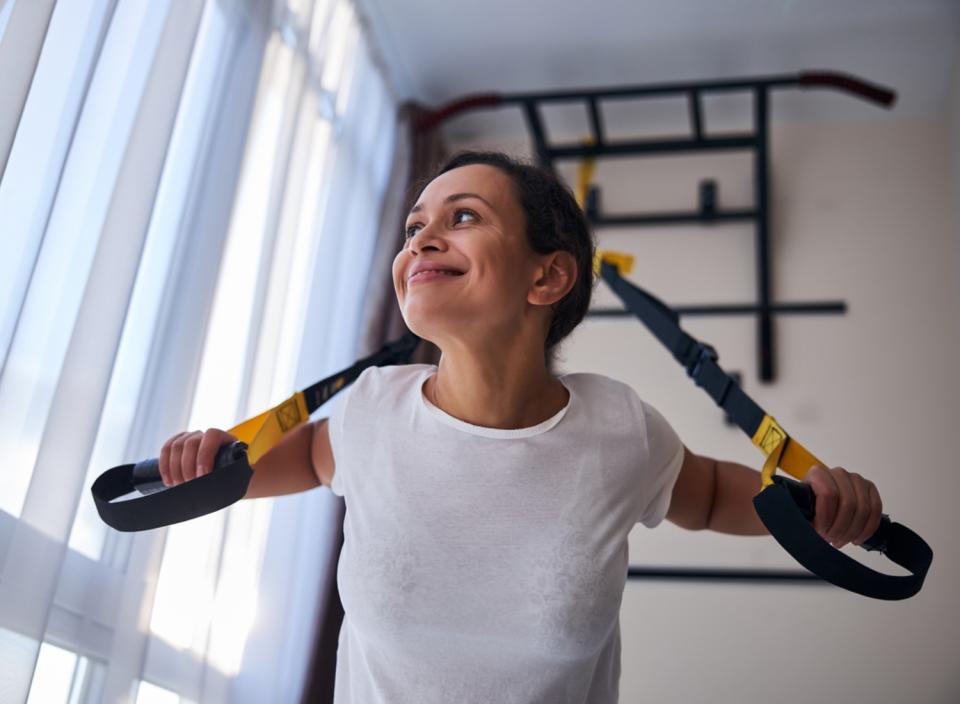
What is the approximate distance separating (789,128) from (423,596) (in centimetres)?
215

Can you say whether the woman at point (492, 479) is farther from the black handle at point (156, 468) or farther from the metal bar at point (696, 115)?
the metal bar at point (696, 115)

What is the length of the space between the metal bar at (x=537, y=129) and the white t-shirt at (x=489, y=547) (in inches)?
61.8

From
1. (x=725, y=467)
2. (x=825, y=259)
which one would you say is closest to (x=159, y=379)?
(x=725, y=467)

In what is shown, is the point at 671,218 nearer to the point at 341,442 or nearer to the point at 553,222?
the point at 553,222

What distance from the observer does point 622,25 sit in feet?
7.81

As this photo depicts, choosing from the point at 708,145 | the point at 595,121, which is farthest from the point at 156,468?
the point at 708,145

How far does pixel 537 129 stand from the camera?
257cm

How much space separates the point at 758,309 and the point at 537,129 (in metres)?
0.78

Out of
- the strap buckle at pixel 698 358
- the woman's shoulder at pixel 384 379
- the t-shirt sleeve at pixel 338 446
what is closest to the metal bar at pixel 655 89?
the strap buckle at pixel 698 358

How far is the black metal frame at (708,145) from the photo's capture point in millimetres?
2330

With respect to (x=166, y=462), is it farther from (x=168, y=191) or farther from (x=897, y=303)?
(x=897, y=303)

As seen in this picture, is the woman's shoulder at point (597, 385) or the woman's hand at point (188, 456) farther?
the woman's shoulder at point (597, 385)

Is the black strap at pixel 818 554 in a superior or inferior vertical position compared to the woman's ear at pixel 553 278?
inferior

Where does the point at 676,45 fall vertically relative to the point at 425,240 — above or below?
above
